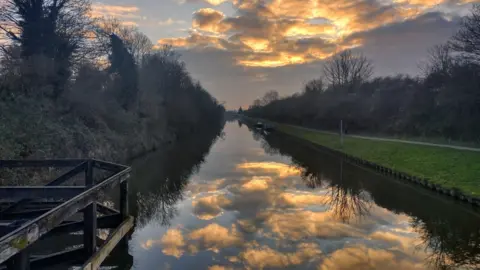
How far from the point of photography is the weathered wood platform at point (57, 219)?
4.91 m

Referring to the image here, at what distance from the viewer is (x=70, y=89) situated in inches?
972

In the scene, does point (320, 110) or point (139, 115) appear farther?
point (320, 110)

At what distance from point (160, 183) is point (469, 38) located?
971 inches

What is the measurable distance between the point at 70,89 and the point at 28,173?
12682 millimetres

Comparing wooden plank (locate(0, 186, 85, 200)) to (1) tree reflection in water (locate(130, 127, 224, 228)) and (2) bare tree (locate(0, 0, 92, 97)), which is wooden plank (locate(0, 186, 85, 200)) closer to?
(1) tree reflection in water (locate(130, 127, 224, 228))

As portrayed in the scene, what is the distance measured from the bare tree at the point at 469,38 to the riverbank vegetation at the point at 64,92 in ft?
88.0

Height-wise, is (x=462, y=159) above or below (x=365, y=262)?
above

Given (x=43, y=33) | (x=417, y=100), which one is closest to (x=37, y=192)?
(x=43, y=33)

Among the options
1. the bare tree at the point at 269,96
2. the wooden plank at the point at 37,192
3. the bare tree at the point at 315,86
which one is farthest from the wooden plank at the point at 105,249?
the bare tree at the point at 269,96

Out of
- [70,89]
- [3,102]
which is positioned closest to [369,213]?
[3,102]

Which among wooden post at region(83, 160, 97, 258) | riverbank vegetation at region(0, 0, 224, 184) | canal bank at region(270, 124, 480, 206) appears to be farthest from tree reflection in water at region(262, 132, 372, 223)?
riverbank vegetation at region(0, 0, 224, 184)

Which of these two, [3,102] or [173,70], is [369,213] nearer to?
[3,102]

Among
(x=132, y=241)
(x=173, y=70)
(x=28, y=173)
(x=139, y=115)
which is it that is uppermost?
(x=173, y=70)

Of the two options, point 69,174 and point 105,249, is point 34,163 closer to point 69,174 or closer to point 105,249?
point 69,174
